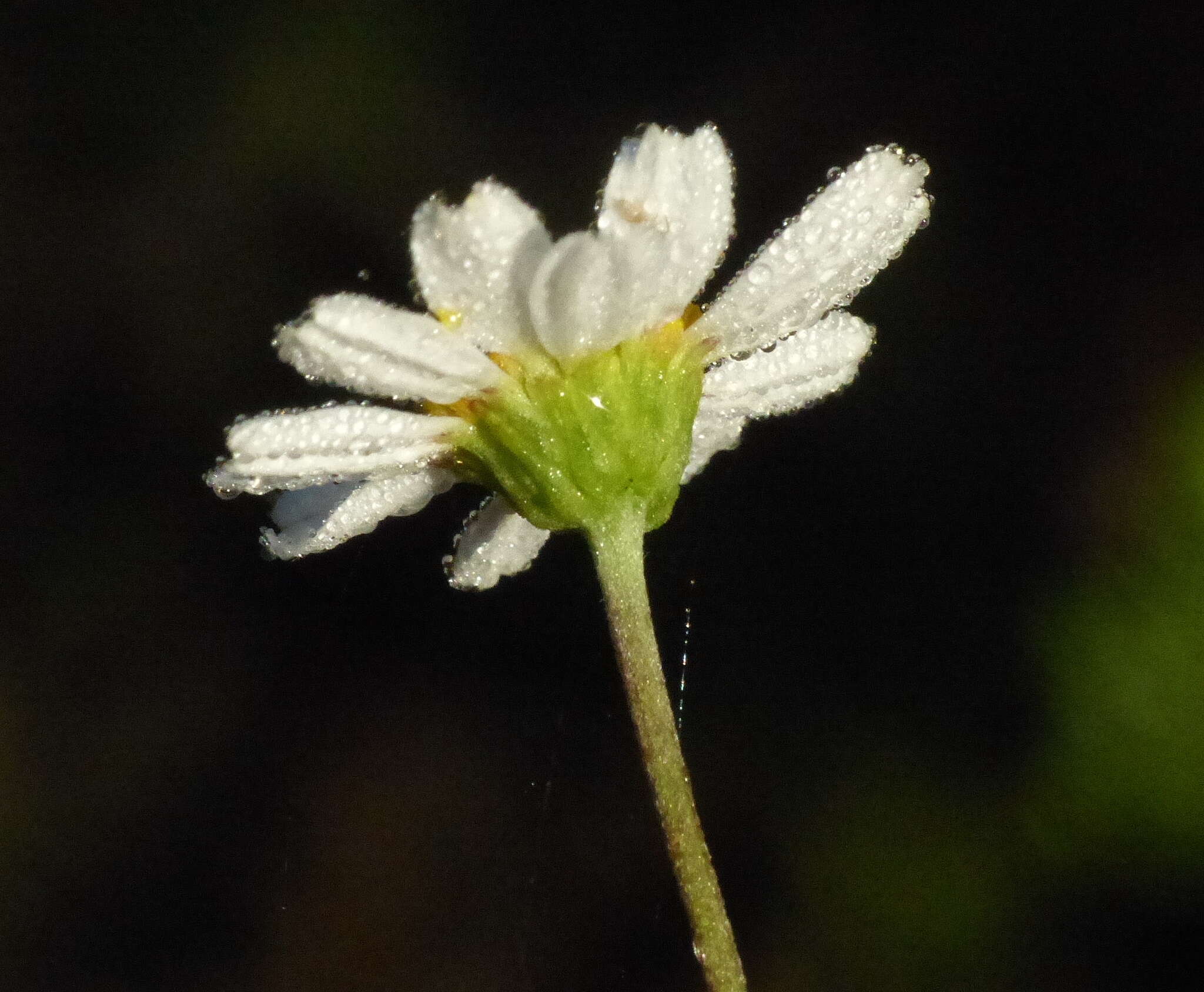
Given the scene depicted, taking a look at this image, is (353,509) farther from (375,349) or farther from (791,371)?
(791,371)

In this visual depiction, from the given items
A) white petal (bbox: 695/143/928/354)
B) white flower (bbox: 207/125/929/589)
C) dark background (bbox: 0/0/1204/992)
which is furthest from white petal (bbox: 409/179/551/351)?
dark background (bbox: 0/0/1204/992)

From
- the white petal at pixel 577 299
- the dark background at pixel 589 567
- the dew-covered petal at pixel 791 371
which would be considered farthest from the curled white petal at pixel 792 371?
the dark background at pixel 589 567

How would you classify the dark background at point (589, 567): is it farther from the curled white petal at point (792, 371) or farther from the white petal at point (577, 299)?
the white petal at point (577, 299)

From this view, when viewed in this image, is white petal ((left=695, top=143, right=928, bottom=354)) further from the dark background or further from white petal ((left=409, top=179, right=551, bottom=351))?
the dark background

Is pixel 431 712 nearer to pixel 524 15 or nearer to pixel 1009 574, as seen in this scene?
pixel 1009 574

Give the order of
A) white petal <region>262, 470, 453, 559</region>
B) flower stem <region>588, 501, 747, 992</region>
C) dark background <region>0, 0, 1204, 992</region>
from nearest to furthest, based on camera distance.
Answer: flower stem <region>588, 501, 747, 992</region>
white petal <region>262, 470, 453, 559</region>
dark background <region>0, 0, 1204, 992</region>

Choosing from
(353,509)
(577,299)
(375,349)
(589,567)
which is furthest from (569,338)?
(589,567)

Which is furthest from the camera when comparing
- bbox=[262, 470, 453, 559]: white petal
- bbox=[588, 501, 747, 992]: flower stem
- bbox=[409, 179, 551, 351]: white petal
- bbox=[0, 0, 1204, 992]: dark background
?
bbox=[0, 0, 1204, 992]: dark background
